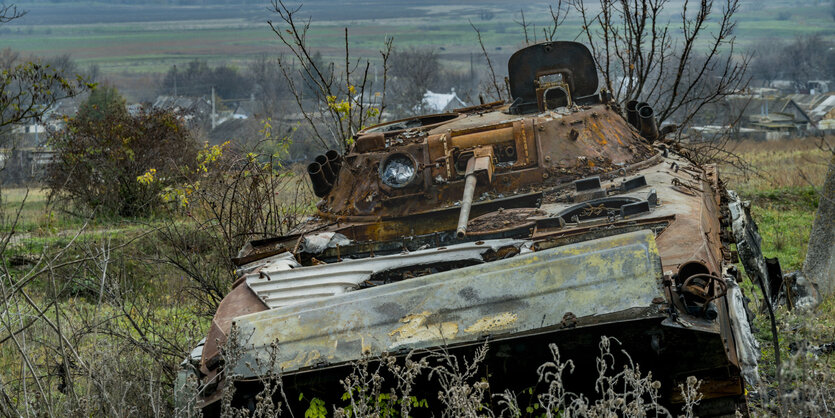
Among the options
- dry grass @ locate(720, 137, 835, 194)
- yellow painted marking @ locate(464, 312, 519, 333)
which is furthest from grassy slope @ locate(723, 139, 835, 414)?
yellow painted marking @ locate(464, 312, 519, 333)

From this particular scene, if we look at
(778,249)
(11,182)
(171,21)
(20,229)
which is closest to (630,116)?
(778,249)

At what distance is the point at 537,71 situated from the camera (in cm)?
995

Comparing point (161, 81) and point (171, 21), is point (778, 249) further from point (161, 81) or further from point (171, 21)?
point (171, 21)

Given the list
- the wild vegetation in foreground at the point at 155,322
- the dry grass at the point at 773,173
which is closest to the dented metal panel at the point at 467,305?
the wild vegetation in foreground at the point at 155,322

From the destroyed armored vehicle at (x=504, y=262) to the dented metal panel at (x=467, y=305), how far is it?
10 millimetres

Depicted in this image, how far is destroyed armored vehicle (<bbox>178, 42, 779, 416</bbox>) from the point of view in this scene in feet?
16.3

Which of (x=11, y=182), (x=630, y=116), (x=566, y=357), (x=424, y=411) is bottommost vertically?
(x=11, y=182)

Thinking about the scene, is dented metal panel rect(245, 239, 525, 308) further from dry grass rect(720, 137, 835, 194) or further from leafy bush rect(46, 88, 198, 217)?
leafy bush rect(46, 88, 198, 217)

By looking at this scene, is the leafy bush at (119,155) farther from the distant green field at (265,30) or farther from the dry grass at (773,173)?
the distant green field at (265,30)

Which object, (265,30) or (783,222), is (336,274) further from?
(265,30)

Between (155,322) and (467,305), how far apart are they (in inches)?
140

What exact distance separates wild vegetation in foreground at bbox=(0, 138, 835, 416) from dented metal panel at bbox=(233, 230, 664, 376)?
0.22 metres

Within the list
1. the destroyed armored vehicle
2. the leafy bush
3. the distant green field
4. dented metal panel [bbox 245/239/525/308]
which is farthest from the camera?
the distant green field

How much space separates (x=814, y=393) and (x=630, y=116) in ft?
20.2
